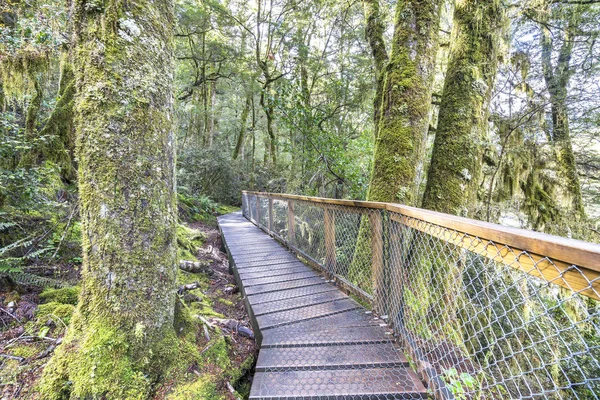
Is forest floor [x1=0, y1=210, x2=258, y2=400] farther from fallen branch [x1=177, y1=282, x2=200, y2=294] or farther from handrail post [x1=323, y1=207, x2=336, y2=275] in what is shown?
handrail post [x1=323, y1=207, x2=336, y2=275]

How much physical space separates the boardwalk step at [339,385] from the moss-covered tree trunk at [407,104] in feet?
5.77

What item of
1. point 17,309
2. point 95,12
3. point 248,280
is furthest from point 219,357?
point 95,12

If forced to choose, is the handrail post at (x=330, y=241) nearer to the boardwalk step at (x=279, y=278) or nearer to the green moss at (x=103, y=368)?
the boardwalk step at (x=279, y=278)

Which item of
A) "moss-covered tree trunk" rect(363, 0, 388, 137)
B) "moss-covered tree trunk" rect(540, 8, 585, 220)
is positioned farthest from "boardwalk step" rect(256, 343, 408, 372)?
"moss-covered tree trunk" rect(540, 8, 585, 220)

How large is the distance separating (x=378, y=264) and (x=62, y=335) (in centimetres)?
256

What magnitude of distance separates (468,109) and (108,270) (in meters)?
3.87

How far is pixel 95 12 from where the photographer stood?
1593 mm

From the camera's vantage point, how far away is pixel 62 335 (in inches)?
77.0

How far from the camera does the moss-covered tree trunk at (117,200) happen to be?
5.14 feet

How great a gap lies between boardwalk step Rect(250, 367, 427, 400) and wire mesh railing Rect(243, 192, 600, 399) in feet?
0.47

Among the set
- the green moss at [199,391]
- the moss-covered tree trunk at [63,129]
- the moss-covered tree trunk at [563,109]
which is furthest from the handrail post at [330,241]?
the moss-covered tree trunk at [563,109]

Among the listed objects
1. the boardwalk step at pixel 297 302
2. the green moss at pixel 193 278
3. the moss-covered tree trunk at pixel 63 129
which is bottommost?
the green moss at pixel 193 278

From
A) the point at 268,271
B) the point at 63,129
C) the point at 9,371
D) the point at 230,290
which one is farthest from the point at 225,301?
the point at 63,129

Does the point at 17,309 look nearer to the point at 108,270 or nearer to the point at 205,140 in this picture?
the point at 108,270
